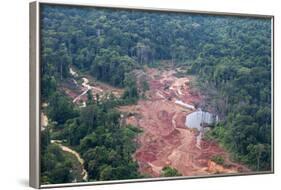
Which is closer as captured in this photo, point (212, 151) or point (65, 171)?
point (65, 171)

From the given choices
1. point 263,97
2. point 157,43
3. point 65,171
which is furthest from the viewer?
point 263,97

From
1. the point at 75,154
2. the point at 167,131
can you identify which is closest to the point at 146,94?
the point at 167,131

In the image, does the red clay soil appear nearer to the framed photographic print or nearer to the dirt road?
the framed photographic print

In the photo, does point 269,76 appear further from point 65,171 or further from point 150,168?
point 65,171

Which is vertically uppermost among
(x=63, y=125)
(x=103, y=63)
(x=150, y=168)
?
(x=103, y=63)

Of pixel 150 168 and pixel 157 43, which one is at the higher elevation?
pixel 157 43

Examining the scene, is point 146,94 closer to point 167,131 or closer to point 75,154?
point 167,131

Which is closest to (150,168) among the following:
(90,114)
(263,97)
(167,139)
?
(167,139)
